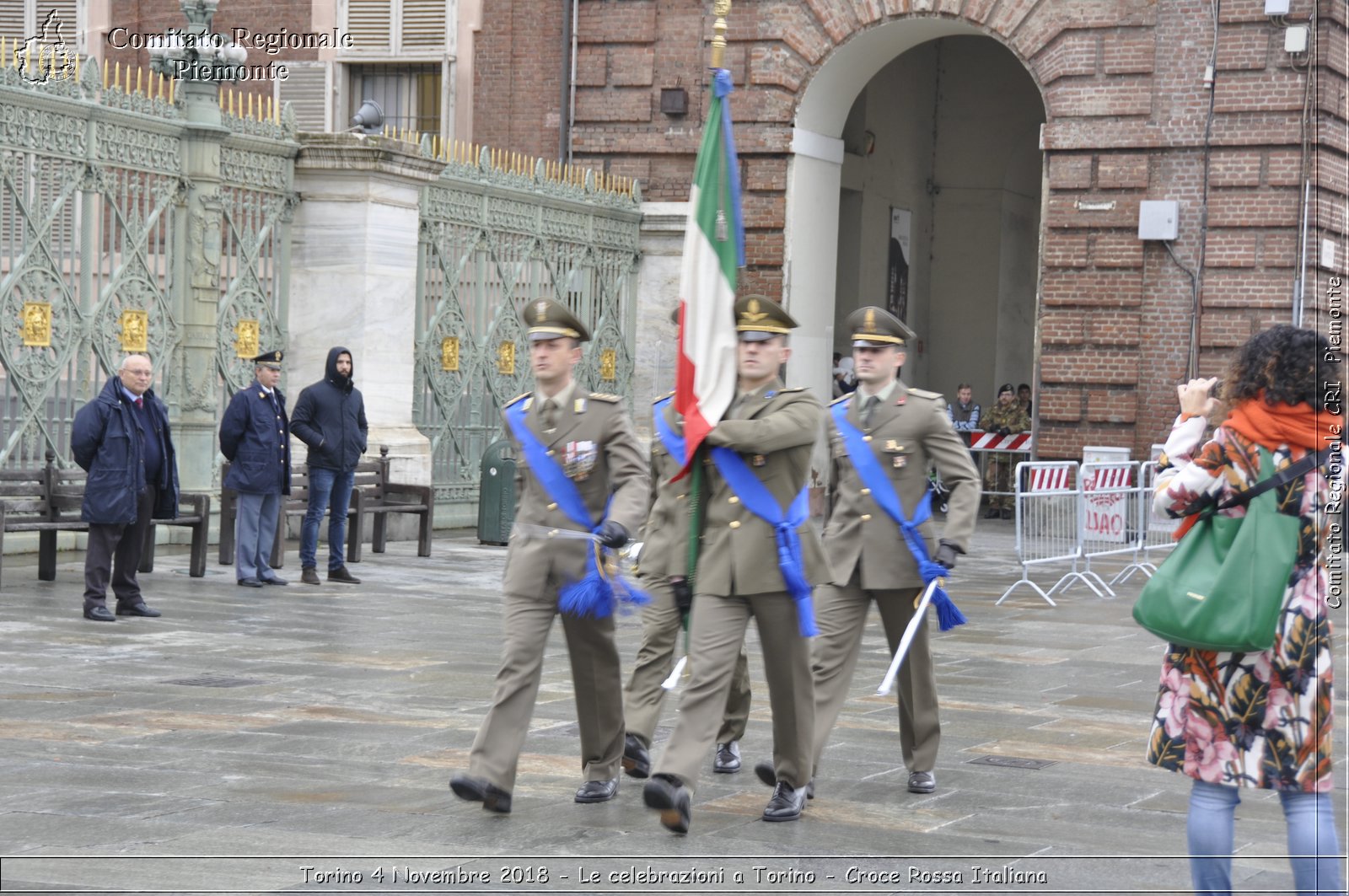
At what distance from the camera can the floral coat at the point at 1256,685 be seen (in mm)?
5207

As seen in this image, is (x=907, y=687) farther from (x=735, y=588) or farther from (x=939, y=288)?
(x=939, y=288)

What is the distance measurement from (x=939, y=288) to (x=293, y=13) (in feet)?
37.4

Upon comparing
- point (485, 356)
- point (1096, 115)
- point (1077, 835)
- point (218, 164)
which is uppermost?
point (1096, 115)

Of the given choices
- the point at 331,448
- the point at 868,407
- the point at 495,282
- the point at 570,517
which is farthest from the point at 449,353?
the point at 570,517

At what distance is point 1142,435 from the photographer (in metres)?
20.8

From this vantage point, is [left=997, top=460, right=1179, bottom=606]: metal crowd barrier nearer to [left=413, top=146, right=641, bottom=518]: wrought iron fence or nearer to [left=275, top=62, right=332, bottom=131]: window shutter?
[left=413, top=146, right=641, bottom=518]: wrought iron fence

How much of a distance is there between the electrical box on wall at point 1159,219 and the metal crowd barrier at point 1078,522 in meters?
4.19

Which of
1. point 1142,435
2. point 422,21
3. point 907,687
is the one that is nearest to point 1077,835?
point 907,687

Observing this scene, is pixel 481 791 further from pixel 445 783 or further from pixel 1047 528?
pixel 1047 528

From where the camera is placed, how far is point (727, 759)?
754 centimetres

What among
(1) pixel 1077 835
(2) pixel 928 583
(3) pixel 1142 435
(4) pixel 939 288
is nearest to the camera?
(1) pixel 1077 835

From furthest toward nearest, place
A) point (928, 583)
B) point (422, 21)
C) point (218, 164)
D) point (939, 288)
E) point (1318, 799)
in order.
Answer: point (939, 288) < point (422, 21) < point (218, 164) < point (928, 583) < point (1318, 799)

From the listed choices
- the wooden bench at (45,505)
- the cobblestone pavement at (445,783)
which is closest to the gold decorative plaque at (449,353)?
the wooden bench at (45,505)

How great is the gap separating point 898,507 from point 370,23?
1785 cm
